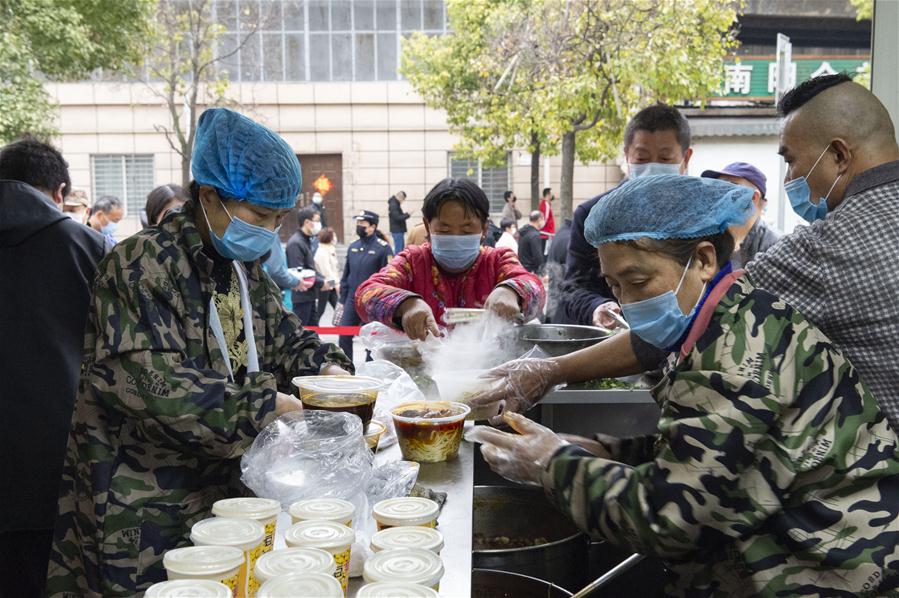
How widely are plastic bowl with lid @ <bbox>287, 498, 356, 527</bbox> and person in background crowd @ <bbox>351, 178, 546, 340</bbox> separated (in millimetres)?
1600

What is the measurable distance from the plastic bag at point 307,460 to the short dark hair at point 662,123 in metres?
2.61

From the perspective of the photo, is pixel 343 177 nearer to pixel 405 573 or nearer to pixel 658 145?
pixel 658 145

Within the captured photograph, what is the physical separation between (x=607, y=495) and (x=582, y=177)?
21740 mm

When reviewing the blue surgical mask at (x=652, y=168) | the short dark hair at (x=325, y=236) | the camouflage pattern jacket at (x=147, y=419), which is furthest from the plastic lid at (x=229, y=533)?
the short dark hair at (x=325, y=236)

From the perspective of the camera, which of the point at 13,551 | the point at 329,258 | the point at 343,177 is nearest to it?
the point at 13,551

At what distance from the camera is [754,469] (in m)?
1.60

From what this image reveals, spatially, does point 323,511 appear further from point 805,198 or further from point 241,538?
point 805,198

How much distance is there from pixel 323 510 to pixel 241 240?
95 cm

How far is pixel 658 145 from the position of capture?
3900 mm

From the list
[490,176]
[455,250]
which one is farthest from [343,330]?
[490,176]

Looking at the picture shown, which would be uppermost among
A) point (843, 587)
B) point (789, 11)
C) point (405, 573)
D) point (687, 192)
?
point (789, 11)

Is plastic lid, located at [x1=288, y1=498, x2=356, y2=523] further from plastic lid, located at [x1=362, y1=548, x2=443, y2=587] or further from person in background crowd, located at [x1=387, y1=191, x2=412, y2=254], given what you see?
person in background crowd, located at [x1=387, y1=191, x2=412, y2=254]

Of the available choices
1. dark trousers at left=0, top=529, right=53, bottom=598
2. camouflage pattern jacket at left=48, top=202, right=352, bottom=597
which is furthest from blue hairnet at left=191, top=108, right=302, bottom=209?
dark trousers at left=0, top=529, right=53, bottom=598

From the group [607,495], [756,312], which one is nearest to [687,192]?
[756,312]
